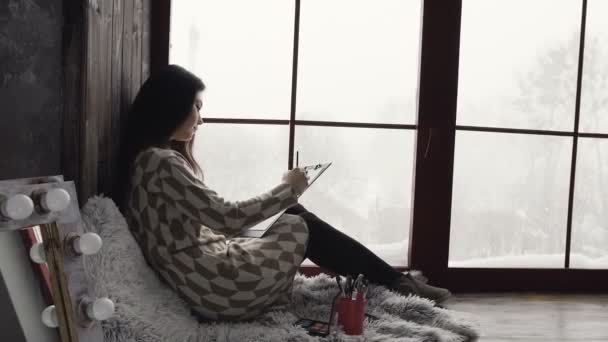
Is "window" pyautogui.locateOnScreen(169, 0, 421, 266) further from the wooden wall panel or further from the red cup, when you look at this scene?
the red cup

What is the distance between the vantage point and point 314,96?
7.83ft

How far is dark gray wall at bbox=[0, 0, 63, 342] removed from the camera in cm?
124

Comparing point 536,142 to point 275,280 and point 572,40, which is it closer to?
point 572,40

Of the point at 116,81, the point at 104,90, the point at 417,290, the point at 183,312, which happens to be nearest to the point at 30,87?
the point at 104,90

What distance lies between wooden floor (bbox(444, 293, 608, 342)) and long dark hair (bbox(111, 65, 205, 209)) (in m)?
1.25

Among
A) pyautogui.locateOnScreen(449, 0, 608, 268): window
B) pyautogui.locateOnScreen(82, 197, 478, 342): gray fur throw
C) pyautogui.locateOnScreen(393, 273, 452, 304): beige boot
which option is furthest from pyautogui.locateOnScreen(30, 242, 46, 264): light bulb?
pyautogui.locateOnScreen(449, 0, 608, 268): window

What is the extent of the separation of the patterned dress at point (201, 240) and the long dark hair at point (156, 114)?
0.11 m

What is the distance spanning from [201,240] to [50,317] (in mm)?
677

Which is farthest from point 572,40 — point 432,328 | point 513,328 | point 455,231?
point 432,328

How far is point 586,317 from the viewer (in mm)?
2189

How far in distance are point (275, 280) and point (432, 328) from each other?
525 millimetres

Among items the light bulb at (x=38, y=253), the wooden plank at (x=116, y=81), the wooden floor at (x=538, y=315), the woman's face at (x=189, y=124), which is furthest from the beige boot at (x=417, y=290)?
the light bulb at (x=38, y=253)

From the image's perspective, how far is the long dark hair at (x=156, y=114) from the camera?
171 centimetres

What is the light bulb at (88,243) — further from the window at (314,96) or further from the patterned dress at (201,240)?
the window at (314,96)
